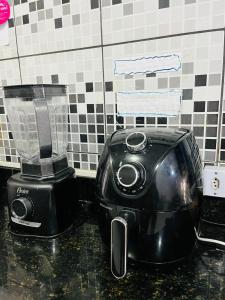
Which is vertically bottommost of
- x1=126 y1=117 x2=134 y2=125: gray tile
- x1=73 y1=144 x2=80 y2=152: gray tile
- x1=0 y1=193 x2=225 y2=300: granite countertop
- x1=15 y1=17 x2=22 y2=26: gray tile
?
x1=0 y1=193 x2=225 y2=300: granite countertop

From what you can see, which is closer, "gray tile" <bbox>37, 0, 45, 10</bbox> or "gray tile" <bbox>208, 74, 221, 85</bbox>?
"gray tile" <bbox>208, 74, 221, 85</bbox>

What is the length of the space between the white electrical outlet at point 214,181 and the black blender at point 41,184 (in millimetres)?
356

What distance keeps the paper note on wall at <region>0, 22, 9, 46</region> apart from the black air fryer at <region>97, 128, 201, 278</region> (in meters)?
0.66

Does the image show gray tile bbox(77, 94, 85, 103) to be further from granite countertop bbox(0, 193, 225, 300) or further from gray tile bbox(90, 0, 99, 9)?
granite countertop bbox(0, 193, 225, 300)

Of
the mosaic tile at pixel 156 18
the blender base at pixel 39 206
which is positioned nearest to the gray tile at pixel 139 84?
the mosaic tile at pixel 156 18

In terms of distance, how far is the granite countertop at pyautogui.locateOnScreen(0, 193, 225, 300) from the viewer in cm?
45

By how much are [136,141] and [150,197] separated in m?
0.11

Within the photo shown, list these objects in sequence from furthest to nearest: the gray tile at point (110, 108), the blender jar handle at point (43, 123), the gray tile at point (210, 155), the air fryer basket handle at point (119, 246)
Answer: the gray tile at point (110, 108) < the gray tile at point (210, 155) < the blender jar handle at point (43, 123) < the air fryer basket handle at point (119, 246)

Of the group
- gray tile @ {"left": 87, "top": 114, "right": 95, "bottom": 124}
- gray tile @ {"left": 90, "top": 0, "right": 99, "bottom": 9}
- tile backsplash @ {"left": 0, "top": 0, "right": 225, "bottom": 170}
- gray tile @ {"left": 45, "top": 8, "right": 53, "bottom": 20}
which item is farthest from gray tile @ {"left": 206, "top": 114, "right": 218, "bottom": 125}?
gray tile @ {"left": 45, "top": 8, "right": 53, "bottom": 20}

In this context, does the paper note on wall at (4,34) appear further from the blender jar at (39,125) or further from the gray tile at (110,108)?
the gray tile at (110,108)

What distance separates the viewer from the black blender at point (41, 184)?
592mm

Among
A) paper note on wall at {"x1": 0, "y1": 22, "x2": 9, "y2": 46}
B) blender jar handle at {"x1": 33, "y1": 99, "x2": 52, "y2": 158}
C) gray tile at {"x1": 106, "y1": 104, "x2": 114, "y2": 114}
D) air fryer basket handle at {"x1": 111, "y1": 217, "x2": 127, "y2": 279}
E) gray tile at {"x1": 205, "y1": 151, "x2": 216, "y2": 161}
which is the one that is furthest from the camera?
paper note on wall at {"x1": 0, "y1": 22, "x2": 9, "y2": 46}

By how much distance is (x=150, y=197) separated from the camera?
0.44 metres

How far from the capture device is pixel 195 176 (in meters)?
0.49
